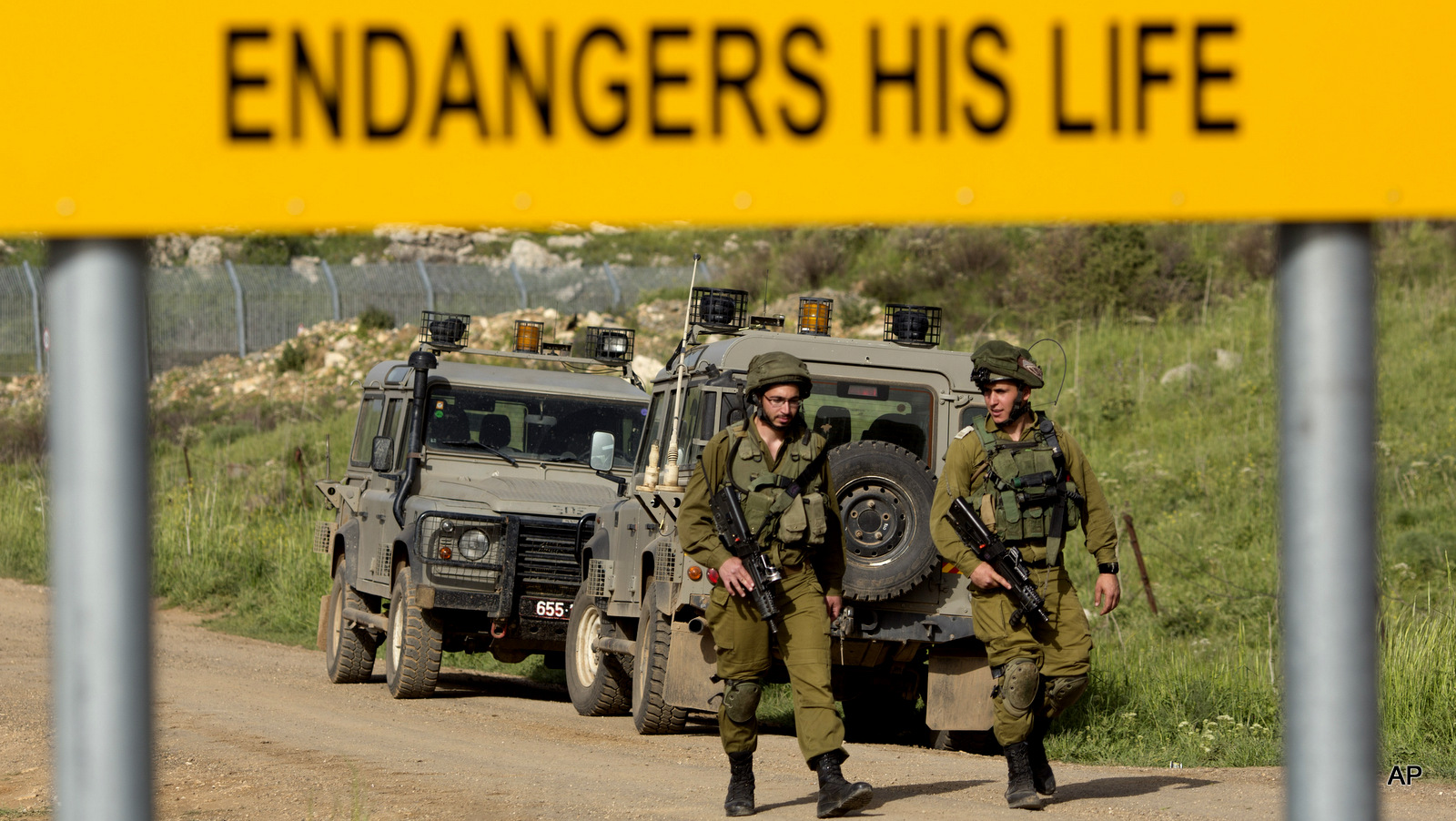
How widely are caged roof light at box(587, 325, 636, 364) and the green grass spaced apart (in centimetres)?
270

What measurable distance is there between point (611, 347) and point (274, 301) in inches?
1014

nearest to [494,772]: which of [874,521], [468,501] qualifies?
[874,521]

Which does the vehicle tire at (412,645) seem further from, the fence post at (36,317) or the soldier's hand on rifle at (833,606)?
the fence post at (36,317)

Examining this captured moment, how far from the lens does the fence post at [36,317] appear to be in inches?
1389

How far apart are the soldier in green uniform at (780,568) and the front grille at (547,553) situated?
13.8ft

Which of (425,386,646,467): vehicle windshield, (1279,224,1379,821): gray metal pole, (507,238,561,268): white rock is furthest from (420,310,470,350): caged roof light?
(507,238,561,268): white rock

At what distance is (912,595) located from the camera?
8.80m

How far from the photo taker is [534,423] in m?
12.1

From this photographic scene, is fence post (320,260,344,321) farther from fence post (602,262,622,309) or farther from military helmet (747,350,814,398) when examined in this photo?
military helmet (747,350,814,398)

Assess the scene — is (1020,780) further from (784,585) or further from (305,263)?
(305,263)

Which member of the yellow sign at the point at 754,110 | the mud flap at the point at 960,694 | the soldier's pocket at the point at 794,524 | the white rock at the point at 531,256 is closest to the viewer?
the yellow sign at the point at 754,110

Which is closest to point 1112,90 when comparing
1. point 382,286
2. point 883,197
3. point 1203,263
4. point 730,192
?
point 883,197

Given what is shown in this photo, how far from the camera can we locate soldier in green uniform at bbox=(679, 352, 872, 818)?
Answer: 257 inches

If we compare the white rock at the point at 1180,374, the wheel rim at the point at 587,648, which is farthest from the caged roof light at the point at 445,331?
the white rock at the point at 1180,374
